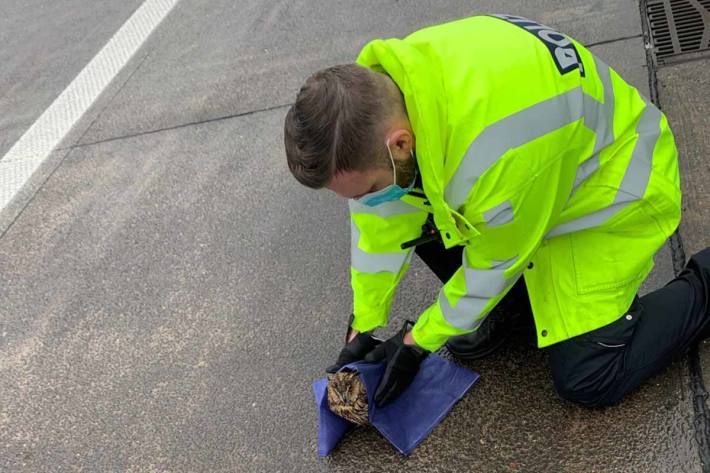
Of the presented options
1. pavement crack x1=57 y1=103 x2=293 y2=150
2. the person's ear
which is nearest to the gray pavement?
pavement crack x1=57 y1=103 x2=293 y2=150

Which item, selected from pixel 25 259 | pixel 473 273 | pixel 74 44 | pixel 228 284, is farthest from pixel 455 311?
pixel 74 44

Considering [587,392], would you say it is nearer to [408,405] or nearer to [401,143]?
[408,405]

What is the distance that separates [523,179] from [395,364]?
762 millimetres

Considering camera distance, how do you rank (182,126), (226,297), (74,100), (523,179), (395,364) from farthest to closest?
(74,100) → (182,126) → (226,297) → (395,364) → (523,179)

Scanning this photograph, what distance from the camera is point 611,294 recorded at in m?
1.95

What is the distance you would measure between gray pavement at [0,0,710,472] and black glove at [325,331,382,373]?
0.21 metres

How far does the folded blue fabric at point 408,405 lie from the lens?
2137mm

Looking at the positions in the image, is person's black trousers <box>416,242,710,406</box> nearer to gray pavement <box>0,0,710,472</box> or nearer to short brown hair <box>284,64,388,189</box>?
gray pavement <box>0,0,710,472</box>

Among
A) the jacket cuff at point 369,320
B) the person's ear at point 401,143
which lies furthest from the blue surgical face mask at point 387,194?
the jacket cuff at point 369,320

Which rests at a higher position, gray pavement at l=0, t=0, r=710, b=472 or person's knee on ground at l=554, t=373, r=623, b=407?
person's knee on ground at l=554, t=373, r=623, b=407

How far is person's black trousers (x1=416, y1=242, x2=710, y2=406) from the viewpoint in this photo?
199 cm

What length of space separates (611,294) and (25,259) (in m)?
2.69

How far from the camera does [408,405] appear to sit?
7.32ft

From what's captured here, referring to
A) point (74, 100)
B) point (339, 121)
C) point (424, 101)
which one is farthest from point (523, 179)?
point (74, 100)
